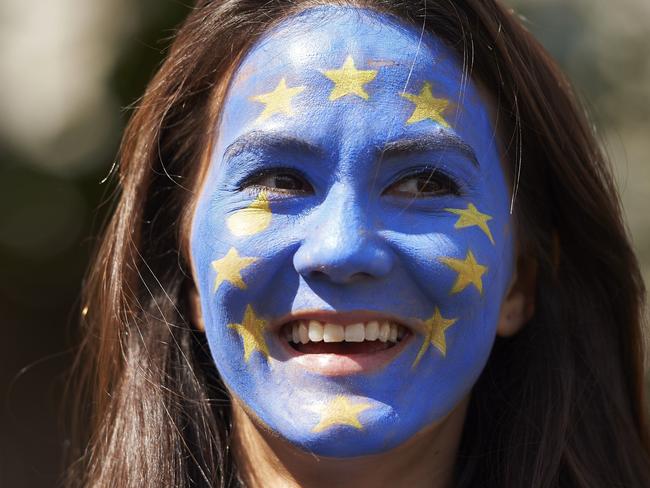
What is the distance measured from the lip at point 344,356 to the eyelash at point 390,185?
0.95 feet

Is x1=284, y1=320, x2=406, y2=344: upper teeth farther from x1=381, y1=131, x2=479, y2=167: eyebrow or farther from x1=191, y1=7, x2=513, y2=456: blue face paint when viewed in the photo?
x1=381, y1=131, x2=479, y2=167: eyebrow

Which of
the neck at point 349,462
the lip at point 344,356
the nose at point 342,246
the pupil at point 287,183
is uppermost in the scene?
the pupil at point 287,183

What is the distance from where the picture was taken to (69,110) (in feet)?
21.1

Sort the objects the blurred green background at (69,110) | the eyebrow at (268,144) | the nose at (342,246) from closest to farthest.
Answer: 1. the nose at (342,246)
2. the eyebrow at (268,144)
3. the blurred green background at (69,110)

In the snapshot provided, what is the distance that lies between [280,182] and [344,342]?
40 centimetres

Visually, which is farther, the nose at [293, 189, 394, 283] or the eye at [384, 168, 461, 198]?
the eye at [384, 168, 461, 198]

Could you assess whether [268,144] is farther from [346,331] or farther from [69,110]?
[69,110]

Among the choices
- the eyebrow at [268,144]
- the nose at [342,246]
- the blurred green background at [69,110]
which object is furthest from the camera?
the blurred green background at [69,110]

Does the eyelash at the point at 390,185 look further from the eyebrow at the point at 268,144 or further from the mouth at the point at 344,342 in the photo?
the mouth at the point at 344,342

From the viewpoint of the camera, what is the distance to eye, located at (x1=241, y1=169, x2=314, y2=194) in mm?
2268

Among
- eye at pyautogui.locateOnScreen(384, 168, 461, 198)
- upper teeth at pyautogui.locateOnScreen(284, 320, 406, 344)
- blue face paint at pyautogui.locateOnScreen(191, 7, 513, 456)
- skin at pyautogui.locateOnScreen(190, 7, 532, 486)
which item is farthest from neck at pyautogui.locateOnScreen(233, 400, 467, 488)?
eye at pyautogui.locateOnScreen(384, 168, 461, 198)

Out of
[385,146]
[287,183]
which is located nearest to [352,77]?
[385,146]

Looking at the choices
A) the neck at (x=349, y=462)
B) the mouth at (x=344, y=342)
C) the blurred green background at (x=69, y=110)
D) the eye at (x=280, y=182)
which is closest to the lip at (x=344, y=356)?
the mouth at (x=344, y=342)

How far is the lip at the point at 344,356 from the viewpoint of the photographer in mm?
2172
